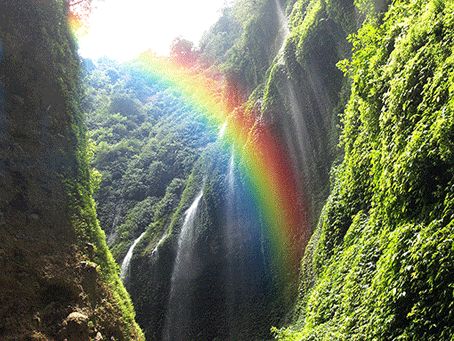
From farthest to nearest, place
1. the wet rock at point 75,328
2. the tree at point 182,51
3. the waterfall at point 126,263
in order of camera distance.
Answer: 1. the tree at point 182,51
2. the waterfall at point 126,263
3. the wet rock at point 75,328

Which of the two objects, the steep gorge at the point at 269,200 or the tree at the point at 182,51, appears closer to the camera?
the steep gorge at the point at 269,200

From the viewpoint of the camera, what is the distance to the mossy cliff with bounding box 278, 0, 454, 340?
3145mm

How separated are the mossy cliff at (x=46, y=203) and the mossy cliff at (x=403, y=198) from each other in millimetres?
4462

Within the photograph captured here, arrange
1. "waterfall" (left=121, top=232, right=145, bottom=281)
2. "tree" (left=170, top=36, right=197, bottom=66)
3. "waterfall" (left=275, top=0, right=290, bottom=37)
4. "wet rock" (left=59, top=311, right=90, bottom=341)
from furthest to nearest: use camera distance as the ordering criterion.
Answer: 1. "tree" (left=170, top=36, right=197, bottom=66)
2. "waterfall" (left=275, top=0, right=290, bottom=37)
3. "waterfall" (left=121, top=232, right=145, bottom=281)
4. "wet rock" (left=59, top=311, right=90, bottom=341)

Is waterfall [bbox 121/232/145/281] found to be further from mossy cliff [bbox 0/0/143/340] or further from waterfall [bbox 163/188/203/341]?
mossy cliff [bbox 0/0/143/340]

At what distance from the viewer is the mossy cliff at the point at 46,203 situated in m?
4.99

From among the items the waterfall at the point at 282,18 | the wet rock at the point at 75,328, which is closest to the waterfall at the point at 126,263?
the wet rock at the point at 75,328

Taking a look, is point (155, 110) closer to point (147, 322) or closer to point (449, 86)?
point (147, 322)

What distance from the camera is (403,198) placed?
12.8ft

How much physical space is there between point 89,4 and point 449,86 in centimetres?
1672

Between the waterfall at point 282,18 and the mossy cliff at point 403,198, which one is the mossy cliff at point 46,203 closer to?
the mossy cliff at point 403,198

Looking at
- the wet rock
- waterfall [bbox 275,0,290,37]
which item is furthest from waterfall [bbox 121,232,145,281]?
waterfall [bbox 275,0,290,37]

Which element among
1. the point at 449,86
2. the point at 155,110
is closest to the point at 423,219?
the point at 449,86

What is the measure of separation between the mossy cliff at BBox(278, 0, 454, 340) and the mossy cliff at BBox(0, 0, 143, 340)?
446cm
